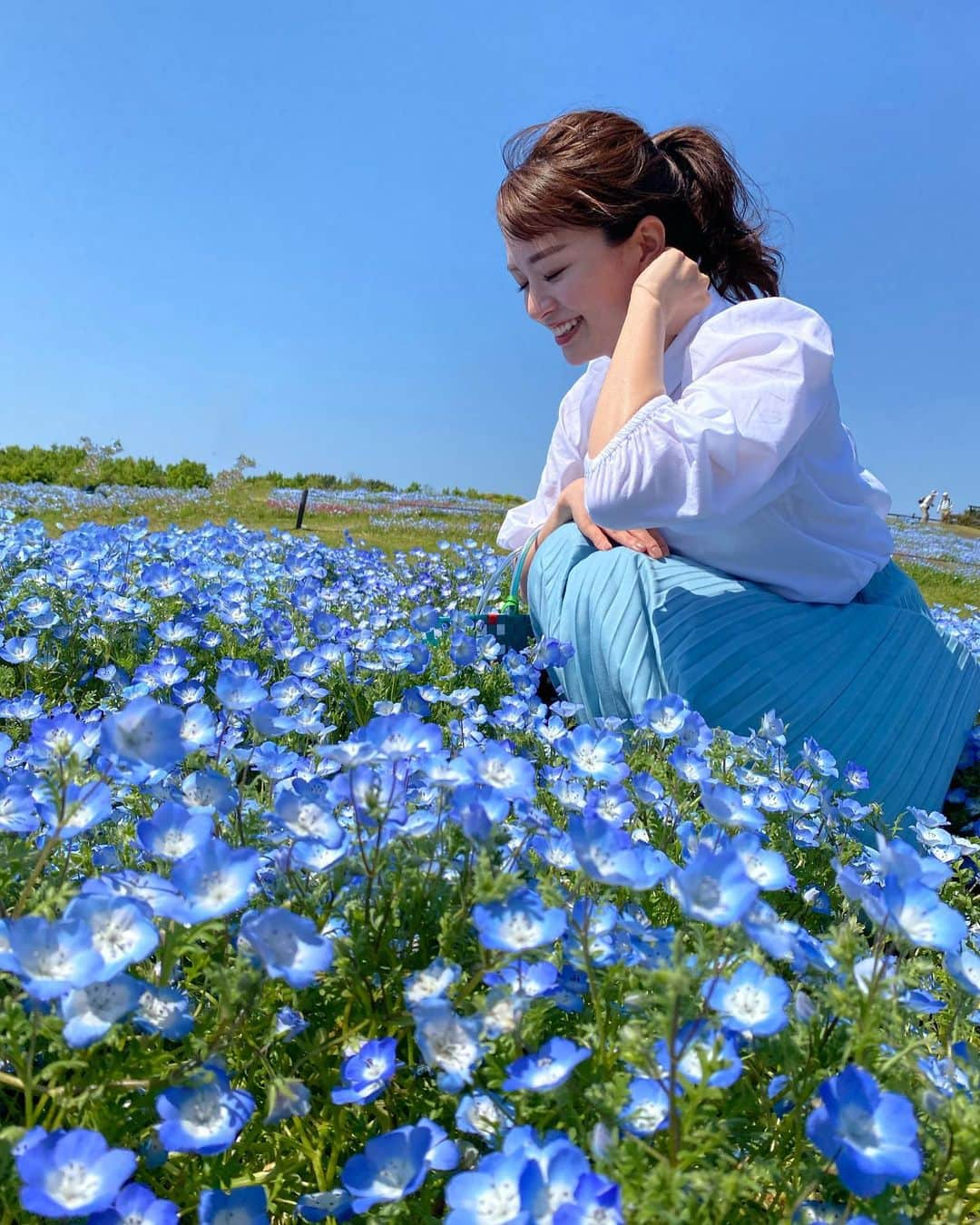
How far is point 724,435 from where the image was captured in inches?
94.9

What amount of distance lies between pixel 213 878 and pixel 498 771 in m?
0.56

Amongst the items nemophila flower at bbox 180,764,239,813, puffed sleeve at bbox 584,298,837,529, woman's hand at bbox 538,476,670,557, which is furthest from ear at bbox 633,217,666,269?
nemophila flower at bbox 180,764,239,813

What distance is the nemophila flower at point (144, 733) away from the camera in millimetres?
1105

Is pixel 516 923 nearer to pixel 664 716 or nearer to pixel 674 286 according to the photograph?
pixel 664 716

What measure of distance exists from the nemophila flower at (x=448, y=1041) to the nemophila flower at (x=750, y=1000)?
0.95 feet

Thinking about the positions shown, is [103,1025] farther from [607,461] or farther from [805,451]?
[805,451]

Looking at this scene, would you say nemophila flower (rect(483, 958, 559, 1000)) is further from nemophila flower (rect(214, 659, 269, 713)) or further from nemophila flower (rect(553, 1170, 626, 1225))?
nemophila flower (rect(214, 659, 269, 713))

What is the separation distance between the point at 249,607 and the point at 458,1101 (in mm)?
2785

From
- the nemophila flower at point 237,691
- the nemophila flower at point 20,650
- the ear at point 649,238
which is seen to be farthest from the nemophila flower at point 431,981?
the ear at point 649,238

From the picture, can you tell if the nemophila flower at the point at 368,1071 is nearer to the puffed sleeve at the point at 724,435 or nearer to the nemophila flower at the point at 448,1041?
the nemophila flower at the point at 448,1041

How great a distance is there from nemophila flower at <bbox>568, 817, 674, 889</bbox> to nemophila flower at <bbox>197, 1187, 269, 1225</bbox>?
538 mm

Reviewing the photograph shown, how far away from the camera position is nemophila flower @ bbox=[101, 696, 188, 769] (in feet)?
3.63

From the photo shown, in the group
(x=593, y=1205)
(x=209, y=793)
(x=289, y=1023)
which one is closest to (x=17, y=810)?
(x=209, y=793)

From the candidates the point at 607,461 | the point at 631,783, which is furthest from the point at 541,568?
the point at 631,783
